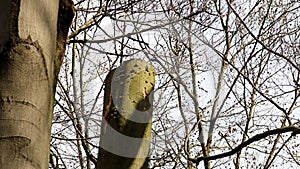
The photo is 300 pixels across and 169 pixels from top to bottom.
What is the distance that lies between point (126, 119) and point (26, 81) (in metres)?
0.71

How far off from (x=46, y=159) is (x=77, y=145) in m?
3.43

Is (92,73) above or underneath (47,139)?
above

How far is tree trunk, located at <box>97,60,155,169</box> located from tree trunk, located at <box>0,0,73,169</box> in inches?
24.7

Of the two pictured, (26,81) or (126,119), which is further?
(126,119)

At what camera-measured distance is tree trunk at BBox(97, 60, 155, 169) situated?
1.21 m

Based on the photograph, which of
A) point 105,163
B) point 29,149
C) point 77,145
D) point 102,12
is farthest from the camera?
point 77,145

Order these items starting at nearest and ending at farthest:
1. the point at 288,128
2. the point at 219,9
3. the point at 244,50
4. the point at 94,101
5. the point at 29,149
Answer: the point at 29,149
the point at 288,128
the point at 94,101
the point at 219,9
the point at 244,50

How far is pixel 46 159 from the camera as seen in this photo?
58 centimetres

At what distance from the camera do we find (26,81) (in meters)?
0.55

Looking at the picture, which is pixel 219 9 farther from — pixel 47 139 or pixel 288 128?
pixel 47 139

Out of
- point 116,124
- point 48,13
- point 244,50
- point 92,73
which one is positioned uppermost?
point 244,50

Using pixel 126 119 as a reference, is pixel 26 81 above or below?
below

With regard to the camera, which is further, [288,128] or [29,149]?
[288,128]

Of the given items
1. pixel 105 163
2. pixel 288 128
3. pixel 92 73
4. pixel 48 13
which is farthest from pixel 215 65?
pixel 48 13
